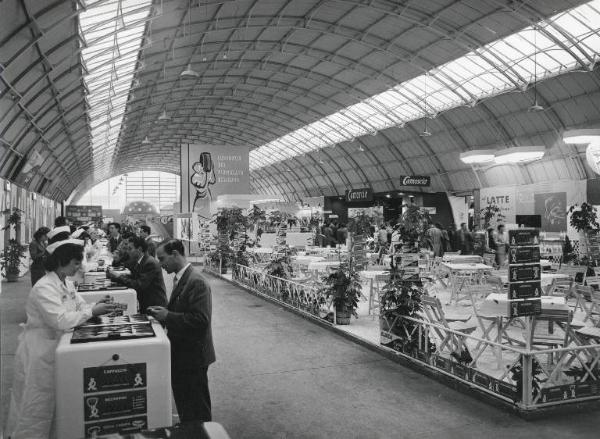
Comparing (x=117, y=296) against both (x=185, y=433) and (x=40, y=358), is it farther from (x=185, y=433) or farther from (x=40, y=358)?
(x=185, y=433)

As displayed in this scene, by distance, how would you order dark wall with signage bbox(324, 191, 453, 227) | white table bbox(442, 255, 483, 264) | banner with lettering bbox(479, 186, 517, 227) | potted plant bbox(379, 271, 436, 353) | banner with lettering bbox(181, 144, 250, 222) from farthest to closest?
1. dark wall with signage bbox(324, 191, 453, 227)
2. banner with lettering bbox(479, 186, 517, 227)
3. banner with lettering bbox(181, 144, 250, 222)
4. white table bbox(442, 255, 483, 264)
5. potted plant bbox(379, 271, 436, 353)

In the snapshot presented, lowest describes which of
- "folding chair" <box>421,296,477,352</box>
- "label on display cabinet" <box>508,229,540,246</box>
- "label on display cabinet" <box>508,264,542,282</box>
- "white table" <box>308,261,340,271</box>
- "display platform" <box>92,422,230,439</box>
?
"folding chair" <box>421,296,477,352</box>

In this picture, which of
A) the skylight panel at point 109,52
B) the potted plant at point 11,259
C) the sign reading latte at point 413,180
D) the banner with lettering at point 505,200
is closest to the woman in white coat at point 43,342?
the skylight panel at point 109,52

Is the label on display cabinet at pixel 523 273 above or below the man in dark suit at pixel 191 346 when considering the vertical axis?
above

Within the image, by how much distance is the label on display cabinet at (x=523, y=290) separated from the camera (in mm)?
5066

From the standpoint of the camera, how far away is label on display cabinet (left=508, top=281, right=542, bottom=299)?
5.07 m

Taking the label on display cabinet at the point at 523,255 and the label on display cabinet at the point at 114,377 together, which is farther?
the label on display cabinet at the point at 523,255

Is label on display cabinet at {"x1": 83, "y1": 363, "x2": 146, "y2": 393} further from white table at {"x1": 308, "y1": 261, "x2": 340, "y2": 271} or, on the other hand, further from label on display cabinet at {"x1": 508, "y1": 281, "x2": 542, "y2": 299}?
white table at {"x1": 308, "y1": 261, "x2": 340, "y2": 271}

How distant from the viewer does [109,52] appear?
19.2 metres

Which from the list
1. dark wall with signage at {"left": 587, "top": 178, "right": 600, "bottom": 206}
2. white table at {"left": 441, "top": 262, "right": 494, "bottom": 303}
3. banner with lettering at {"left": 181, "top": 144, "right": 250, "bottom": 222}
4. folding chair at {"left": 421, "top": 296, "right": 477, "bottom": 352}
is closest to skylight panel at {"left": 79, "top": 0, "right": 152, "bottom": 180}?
banner with lettering at {"left": 181, "top": 144, "right": 250, "bottom": 222}

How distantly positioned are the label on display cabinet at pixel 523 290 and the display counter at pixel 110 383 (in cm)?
341

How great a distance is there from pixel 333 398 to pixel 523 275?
222 centimetres

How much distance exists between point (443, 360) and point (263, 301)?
6695 millimetres

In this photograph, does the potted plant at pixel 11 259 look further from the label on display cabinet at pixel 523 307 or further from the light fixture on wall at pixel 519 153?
the light fixture on wall at pixel 519 153
